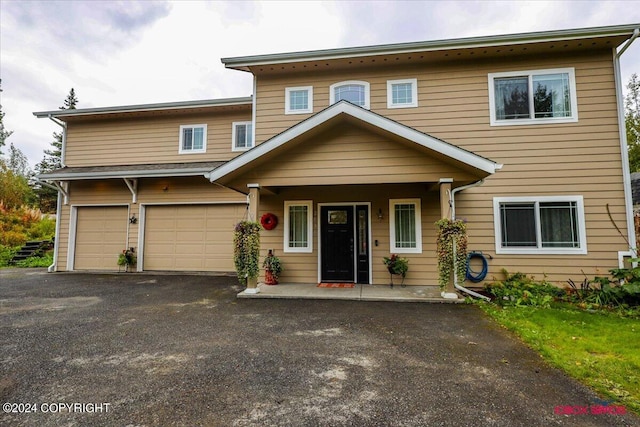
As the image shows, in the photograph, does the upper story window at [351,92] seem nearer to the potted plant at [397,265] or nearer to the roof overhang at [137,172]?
the potted plant at [397,265]

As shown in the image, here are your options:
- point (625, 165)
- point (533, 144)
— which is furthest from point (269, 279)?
point (625, 165)

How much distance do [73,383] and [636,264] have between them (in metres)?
9.63

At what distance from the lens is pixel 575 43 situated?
6508 mm

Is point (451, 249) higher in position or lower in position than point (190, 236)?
lower

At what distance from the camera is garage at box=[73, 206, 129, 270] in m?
9.96

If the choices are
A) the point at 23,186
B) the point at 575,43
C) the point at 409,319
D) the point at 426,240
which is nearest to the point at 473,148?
the point at 426,240

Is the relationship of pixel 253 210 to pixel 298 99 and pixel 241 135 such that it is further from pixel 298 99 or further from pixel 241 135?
pixel 241 135

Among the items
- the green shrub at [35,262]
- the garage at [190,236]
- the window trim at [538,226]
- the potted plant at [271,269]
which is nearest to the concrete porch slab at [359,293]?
the potted plant at [271,269]

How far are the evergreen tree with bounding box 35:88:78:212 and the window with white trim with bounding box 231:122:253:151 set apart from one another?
23199 mm

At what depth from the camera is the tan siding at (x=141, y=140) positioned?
1003 centimetres

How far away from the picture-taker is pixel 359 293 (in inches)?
249

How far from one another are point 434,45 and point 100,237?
11675 millimetres

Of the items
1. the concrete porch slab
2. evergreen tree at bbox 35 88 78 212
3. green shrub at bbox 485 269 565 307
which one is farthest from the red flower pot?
evergreen tree at bbox 35 88 78 212

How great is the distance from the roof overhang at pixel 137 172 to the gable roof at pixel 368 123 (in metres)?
3.42
